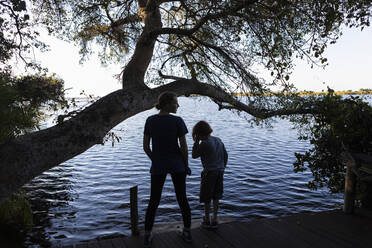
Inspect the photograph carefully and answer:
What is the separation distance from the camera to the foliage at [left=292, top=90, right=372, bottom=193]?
616cm

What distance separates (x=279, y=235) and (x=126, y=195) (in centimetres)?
930

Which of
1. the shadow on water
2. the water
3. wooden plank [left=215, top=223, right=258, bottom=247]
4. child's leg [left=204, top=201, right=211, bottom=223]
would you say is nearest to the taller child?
child's leg [left=204, top=201, right=211, bottom=223]

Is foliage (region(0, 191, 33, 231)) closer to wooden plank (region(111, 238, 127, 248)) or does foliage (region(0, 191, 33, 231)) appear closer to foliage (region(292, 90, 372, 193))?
wooden plank (region(111, 238, 127, 248))

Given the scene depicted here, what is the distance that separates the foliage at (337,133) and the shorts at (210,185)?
2917 mm

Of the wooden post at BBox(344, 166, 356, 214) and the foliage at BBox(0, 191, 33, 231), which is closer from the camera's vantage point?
the wooden post at BBox(344, 166, 356, 214)

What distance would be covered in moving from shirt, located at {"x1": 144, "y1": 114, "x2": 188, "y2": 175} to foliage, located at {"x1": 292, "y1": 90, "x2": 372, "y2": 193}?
412 centimetres

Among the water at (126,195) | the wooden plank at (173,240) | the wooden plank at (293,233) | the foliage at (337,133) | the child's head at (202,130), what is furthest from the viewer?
the water at (126,195)

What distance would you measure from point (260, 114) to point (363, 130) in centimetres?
290

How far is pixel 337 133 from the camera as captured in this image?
Result: 6383 mm

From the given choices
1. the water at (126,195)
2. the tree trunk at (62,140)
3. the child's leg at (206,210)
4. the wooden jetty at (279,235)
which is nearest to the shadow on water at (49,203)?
the water at (126,195)

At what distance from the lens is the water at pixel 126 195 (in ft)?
32.9

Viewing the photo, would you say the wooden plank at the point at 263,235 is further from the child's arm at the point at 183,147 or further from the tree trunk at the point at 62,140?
the tree trunk at the point at 62,140

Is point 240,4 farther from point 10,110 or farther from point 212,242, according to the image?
point 10,110

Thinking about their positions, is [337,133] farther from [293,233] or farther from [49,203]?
[49,203]
